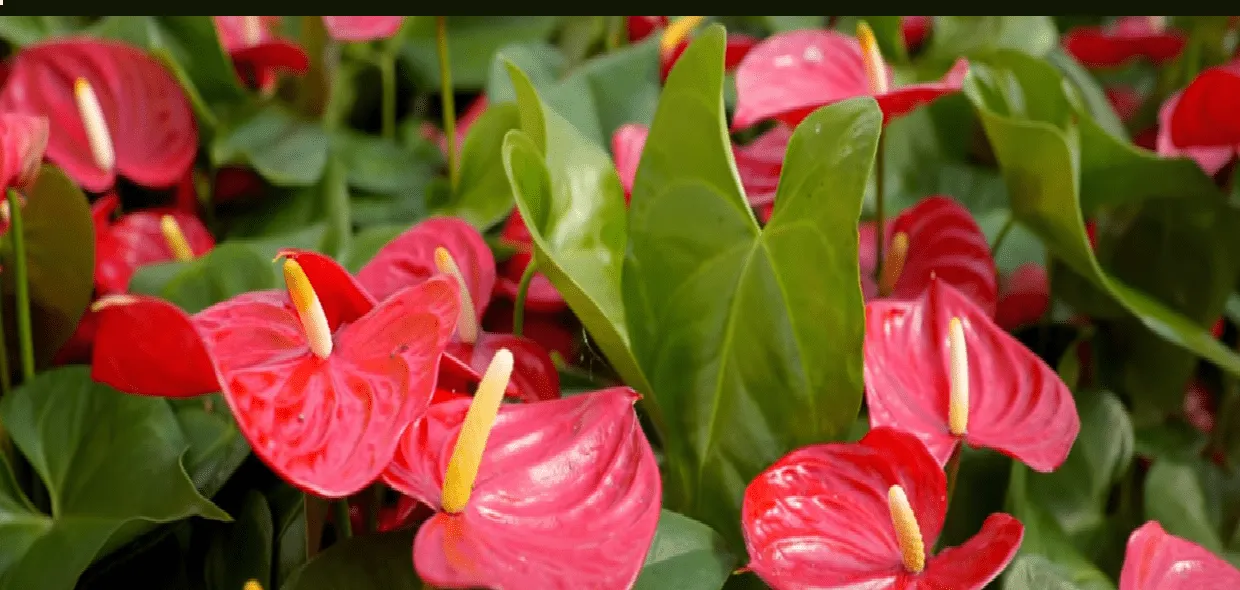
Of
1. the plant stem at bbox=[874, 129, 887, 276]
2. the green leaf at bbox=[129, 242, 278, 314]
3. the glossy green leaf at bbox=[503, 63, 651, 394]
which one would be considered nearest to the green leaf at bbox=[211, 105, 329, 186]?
the green leaf at bbox=[129, 242, 278, 314]

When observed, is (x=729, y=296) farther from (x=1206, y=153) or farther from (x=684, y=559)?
(x=1206, y=153)

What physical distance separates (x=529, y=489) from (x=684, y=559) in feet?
0.28

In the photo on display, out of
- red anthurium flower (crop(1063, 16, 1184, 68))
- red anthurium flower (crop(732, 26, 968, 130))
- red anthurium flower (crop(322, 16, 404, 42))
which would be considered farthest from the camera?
red anthurium flower (crop(1063, 16, 1184, 68))

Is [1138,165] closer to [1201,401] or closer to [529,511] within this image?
[1201,401]

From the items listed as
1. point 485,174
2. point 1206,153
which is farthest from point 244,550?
point 1206,153

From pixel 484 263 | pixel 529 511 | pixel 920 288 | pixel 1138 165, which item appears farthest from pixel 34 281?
pixel 1138 165

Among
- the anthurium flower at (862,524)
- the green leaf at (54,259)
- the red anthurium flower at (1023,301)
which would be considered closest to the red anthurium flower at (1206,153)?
the red anthurium flower at (1023,301)

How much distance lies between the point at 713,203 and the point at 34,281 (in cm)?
43

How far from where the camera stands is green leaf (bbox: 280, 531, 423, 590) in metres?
0.45

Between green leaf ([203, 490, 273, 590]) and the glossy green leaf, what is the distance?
0.63 feet

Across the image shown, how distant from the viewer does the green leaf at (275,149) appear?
33.4 inches

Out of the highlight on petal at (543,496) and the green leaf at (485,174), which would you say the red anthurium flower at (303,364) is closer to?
the highlight on petal at (543,496)

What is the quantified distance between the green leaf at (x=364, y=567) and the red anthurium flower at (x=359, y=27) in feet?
1.61

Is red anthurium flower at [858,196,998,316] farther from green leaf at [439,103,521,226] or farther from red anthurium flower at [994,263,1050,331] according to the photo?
green leaf at [439,103,521,226]
